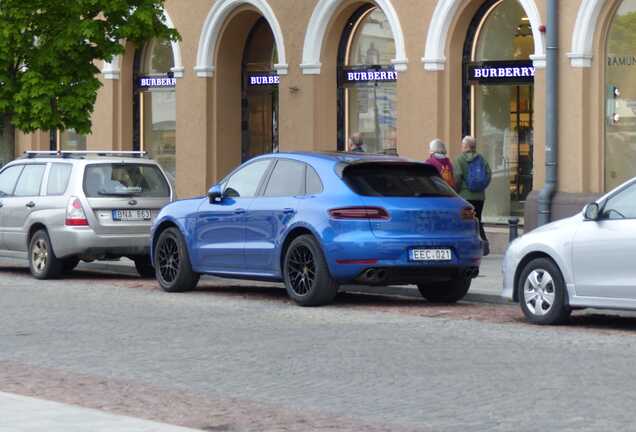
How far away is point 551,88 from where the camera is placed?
2281cm

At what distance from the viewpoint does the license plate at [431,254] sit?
1611cm

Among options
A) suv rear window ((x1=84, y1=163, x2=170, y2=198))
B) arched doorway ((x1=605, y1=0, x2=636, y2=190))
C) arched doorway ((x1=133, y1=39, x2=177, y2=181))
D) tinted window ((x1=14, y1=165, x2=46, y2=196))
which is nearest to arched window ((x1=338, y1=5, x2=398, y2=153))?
arched doorway ((x1=605, y1=0, x2=636, y2=190))

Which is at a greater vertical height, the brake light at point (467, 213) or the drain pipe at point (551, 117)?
the drain pipe at point (551, 117)

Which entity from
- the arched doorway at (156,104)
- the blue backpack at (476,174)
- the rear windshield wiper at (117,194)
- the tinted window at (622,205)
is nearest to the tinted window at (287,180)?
the tinted window at (622,205)

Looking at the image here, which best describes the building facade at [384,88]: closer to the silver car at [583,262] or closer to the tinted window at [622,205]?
the silver car at [583,262]

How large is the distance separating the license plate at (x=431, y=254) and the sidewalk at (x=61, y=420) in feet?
23.4

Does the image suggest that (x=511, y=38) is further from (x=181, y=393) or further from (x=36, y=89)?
(x=181, y=393)

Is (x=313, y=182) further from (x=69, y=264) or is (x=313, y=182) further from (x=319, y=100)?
(x=319, y=100)

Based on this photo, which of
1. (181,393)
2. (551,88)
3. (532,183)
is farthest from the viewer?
(532,183)

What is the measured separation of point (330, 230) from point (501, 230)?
31.3 ft

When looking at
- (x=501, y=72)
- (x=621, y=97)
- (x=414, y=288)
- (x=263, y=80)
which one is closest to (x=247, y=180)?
(x=414, y=288)

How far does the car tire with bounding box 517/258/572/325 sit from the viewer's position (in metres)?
14.5

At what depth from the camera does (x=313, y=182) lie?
16750 mm

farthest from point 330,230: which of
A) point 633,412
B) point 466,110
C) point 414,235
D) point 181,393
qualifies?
point 466,110
